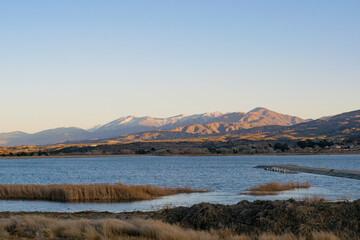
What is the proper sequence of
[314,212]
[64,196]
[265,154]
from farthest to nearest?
[265,154]
[64,196]
[314,212]

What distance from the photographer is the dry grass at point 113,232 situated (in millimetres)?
15516

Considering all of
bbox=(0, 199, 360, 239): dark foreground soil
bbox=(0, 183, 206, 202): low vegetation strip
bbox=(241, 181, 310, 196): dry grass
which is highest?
bbox=(0, 199, 360, 239): dark foreground soil

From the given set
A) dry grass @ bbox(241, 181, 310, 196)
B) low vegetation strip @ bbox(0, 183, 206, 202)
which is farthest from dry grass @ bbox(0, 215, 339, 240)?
dry grass @ bbox(241, 181, 310, 196)

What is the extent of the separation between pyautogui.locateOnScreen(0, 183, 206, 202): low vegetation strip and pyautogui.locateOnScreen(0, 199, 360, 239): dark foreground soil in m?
18.2

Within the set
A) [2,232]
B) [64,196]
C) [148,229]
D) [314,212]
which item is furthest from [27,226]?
[64,196]

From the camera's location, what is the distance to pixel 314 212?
18031 mm

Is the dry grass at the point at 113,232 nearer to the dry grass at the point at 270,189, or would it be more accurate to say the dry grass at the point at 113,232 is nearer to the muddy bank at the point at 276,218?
the muddy bank at the point at 276,218

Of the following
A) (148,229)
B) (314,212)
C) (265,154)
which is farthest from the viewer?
(265,154)

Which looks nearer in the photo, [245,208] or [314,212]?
[314,212]

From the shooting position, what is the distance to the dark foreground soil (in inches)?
667

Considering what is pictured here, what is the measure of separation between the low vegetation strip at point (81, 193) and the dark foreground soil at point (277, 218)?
18.2 meters

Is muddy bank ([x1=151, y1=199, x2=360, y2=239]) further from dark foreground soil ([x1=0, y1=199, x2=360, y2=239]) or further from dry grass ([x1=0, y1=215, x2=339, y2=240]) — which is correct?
dry grass ([x1=0, y1=215, x2=339, y2=240])

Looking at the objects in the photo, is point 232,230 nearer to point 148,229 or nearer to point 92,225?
point 148,229

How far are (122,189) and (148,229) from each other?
2229cm
